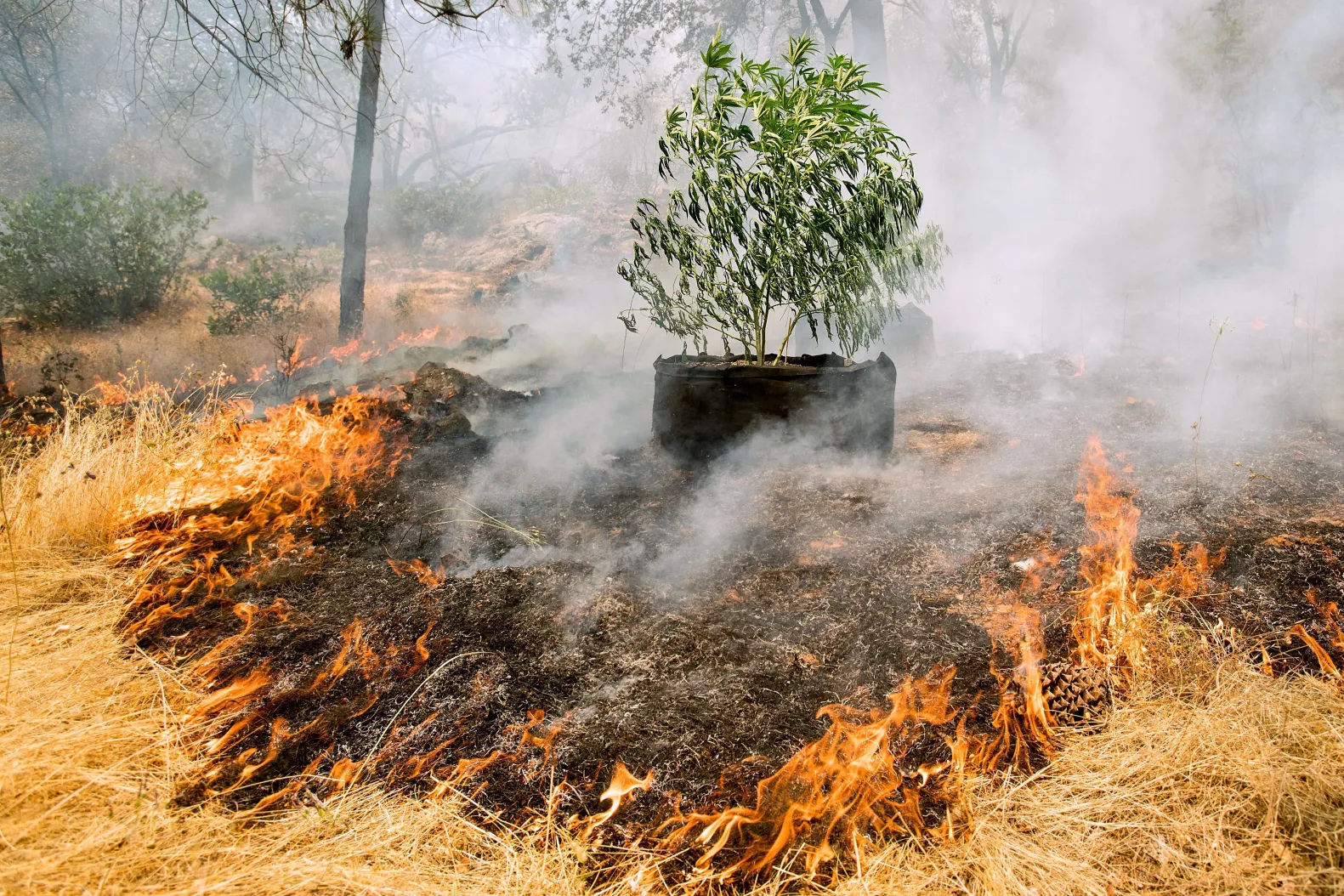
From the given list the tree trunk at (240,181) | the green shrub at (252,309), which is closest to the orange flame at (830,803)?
the green shrub at (252,309)

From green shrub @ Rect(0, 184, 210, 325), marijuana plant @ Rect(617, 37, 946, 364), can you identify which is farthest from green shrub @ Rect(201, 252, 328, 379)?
marijuana plant @ Rect(617, 37, 946, 364)

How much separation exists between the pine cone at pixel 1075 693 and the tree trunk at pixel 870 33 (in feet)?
43.1

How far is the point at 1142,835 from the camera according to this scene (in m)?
1.83

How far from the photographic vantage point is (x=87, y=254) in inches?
377

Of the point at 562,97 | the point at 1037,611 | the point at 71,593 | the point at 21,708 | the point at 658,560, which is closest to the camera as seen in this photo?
the point at 21,708

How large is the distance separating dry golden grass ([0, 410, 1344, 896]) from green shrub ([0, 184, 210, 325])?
32.0 feet

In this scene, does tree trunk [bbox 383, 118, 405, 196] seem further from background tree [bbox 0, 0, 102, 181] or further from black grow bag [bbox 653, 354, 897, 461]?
black grow bag [bbox 653, 354, 897, 461]

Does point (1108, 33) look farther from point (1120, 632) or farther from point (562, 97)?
point (562, 97)

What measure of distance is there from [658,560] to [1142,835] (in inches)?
92.5

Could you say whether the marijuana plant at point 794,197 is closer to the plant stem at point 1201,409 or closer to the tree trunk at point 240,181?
the plant stem at point 1201,409

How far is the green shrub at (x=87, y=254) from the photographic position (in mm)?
9117

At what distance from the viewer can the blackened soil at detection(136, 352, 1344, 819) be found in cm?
236

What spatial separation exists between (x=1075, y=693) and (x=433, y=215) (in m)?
20.1

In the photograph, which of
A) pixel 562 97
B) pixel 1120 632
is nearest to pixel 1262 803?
pixel 1120 632
